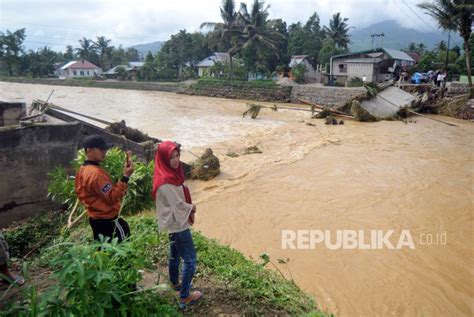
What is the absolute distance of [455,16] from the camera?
62.2 feet

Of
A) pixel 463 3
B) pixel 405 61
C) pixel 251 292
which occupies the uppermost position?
pixel 463 3

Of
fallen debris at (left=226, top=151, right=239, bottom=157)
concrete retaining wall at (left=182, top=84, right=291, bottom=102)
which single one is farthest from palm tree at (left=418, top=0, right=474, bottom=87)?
fallen debris at (left=226, top=151, right=239, bottom=157)

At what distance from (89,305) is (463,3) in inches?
908

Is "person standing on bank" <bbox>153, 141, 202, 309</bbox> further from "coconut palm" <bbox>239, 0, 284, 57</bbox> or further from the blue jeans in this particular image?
"coconut palm" <bbox>239, 0, 284, 57</bbox>

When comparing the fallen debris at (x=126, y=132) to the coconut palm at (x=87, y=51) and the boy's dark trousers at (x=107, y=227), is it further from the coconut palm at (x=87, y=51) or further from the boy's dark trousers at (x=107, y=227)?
the coconut palm at (x=87, y=51)

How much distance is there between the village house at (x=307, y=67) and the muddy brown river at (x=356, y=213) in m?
20.0

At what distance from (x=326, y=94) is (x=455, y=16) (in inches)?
353

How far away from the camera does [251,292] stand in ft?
10.9

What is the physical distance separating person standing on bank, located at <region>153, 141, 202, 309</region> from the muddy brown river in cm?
201

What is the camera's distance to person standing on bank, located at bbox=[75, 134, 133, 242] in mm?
2877

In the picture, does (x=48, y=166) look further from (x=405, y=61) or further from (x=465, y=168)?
(x=405, y=61)

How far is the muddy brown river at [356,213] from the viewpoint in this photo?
4.62 m

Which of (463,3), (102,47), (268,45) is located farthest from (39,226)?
(102,47)

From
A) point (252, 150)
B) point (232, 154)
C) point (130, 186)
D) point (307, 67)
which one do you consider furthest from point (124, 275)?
point (307, 67)
